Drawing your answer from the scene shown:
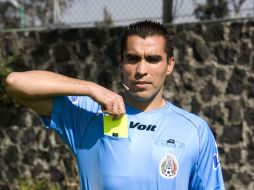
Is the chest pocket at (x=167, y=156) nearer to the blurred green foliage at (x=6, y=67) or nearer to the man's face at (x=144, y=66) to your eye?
the man's face at (x=144, y=66)

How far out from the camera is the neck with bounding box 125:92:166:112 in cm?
284

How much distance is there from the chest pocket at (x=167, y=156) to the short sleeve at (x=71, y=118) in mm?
357

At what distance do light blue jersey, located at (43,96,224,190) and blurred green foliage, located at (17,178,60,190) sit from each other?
15.1 feet

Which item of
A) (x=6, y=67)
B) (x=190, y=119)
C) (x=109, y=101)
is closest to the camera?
(x=109, y=101)

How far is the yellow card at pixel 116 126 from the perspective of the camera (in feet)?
9.04

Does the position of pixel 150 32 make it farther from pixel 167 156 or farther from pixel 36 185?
pixel 36 185

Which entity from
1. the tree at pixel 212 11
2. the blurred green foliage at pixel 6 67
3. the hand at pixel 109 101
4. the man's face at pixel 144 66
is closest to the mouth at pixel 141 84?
the man's face at pixel 144 66

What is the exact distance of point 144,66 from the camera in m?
2.80

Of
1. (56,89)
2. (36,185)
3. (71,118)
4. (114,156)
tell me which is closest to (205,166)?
(114,156)

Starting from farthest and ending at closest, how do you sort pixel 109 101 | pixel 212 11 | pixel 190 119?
pixel 212 11 < pixel 190 119 < pixel 109 101

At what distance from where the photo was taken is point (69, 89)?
2.70 m

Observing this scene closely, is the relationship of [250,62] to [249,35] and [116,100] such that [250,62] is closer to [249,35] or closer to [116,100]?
[249,35]

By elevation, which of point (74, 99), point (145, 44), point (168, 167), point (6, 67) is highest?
point (145, 44)

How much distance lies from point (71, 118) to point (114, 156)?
303mm
